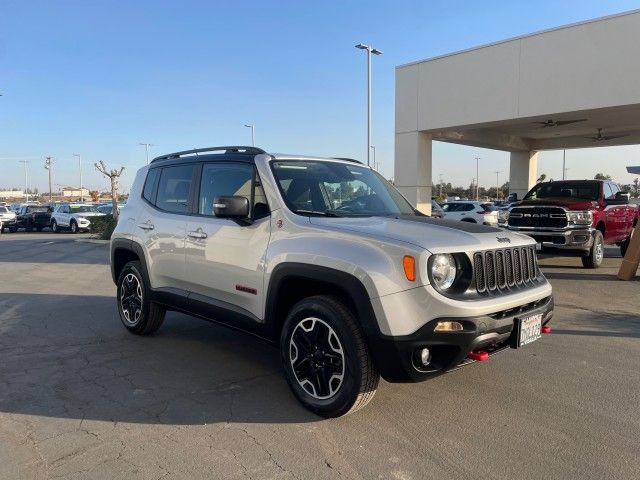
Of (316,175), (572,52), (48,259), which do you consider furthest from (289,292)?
(48,259)

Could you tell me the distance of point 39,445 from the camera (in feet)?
11.2

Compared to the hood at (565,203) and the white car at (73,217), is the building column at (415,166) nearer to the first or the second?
the hood at (565,203)

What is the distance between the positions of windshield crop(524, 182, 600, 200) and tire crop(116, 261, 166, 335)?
9389mm

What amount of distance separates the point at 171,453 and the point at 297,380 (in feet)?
3.40

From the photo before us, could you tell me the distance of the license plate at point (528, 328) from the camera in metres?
3.72

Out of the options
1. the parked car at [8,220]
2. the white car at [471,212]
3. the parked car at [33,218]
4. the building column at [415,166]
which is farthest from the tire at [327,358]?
the parked car at [8,220]

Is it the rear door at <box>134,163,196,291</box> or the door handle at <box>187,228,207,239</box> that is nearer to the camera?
the door handle at <box>187,228,207,239</box>

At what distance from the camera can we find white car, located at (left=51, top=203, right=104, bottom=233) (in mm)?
28547

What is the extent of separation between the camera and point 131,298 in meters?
6.11

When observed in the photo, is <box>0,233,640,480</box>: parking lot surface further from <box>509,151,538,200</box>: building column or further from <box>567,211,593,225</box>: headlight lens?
<box>509,151,538,200</box>: building column

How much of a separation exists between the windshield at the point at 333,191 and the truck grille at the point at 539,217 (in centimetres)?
681

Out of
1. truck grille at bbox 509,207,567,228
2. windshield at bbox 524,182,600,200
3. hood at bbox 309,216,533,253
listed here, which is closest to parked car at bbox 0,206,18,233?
truck grille at bbox 509,207,567,228

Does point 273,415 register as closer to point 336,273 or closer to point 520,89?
point 336,273

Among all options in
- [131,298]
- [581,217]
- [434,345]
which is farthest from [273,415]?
[581,217]
